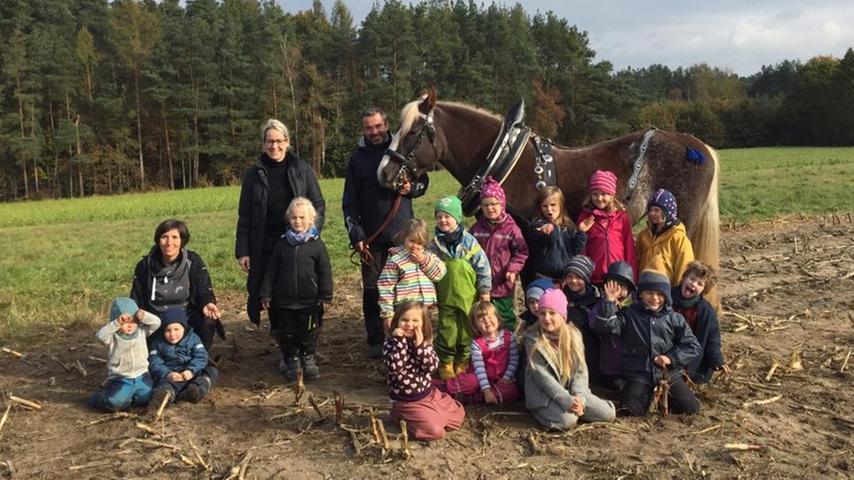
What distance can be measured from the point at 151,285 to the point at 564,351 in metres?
3.09

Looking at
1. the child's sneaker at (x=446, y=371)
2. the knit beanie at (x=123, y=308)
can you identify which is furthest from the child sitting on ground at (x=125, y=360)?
the child's sneaker at (x=446, y=371)

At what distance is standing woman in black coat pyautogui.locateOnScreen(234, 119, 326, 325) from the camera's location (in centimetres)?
522

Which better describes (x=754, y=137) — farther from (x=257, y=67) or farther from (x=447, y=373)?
(x=447, y=373)

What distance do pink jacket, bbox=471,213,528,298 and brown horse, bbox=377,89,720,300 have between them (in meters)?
0.47

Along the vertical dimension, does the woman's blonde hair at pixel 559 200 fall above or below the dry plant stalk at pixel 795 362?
above

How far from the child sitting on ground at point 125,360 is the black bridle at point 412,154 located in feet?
7.04

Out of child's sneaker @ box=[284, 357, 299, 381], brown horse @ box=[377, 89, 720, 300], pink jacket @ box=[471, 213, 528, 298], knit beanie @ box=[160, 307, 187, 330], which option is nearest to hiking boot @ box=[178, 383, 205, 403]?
knit beanie @ box=[160, 307, 187, 330]

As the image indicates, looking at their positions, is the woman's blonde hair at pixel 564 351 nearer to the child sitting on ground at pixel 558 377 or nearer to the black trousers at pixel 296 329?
the child sitting on ground at pixel 558 377

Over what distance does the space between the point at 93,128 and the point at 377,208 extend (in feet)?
147

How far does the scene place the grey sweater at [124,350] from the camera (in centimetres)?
458

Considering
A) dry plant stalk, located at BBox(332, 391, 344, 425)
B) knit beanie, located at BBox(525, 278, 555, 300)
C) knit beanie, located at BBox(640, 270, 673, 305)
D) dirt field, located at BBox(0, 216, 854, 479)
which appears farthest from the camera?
knit beanie, located at BBox(525, 278, 555, 300)

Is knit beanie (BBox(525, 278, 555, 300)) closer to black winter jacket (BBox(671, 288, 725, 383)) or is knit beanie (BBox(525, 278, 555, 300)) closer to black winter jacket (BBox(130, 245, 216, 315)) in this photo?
black winter jacket (BBox(671, 288, 725, 383))

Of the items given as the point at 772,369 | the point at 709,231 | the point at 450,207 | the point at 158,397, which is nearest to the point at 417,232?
the point at 450,207

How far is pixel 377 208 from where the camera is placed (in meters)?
5.55
